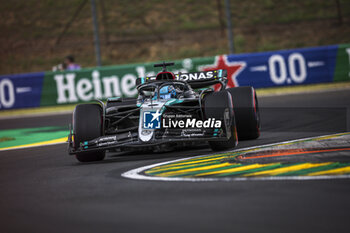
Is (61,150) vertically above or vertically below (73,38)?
below

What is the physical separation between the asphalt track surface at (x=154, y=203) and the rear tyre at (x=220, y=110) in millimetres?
876

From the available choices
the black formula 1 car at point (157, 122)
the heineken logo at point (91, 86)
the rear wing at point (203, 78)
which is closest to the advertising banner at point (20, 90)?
the heineken logo at point (91, 86)

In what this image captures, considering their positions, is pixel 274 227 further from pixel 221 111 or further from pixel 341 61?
pixel 341 61

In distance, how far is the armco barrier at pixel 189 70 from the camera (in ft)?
66.9

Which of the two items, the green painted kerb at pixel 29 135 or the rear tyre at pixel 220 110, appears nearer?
the rear tyre at pixel 220 110

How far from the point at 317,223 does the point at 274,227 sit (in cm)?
32

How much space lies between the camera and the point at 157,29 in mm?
47375

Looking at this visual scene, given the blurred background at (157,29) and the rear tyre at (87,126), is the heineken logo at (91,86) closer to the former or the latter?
the rear tyre at (87,126)

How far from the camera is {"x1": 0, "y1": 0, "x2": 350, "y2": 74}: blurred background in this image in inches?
1661

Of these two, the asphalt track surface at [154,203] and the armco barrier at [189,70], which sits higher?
Result: the armco barrier at [189,70]

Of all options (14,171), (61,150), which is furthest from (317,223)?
(61,150)

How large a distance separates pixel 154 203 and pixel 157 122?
304cm

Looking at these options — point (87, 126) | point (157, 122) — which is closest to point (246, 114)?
point (157, 122)

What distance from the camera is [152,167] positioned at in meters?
7.63
